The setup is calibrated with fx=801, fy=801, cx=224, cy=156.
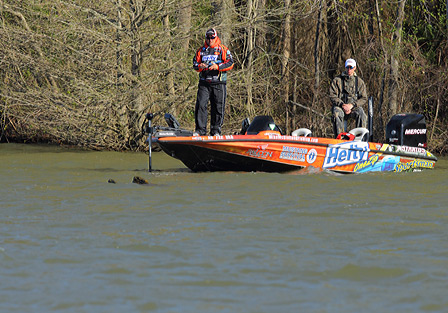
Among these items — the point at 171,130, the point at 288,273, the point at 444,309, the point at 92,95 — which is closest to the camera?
the point at 444,309

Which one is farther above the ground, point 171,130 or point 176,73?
point 176,73

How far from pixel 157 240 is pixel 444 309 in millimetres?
2689

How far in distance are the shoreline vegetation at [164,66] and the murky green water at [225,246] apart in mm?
5773

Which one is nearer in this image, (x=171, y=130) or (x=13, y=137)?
(x=171, y=130)

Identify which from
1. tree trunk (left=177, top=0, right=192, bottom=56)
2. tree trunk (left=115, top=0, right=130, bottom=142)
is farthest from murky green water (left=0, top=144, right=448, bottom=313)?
tree trunk (left=177, top=0, right=192, bottom=56)

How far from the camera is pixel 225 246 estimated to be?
664 cm

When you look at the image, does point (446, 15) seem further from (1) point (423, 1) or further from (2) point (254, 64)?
(2) point (254, 64)

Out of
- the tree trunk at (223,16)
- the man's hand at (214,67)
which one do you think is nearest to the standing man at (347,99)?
the man's hand at (214,67)

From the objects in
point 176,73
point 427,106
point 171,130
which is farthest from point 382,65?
point 171,130

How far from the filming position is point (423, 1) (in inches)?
698

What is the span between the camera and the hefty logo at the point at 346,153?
11953mm

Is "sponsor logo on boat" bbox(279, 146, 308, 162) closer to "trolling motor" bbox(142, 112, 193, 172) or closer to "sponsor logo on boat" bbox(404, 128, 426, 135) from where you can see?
"trolling motor" bbox(142, 112, 193, 172)

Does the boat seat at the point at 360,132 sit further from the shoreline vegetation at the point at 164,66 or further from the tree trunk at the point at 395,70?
the tree trunk at the point at 395,70

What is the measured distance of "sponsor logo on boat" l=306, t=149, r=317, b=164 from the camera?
11.8 metres
